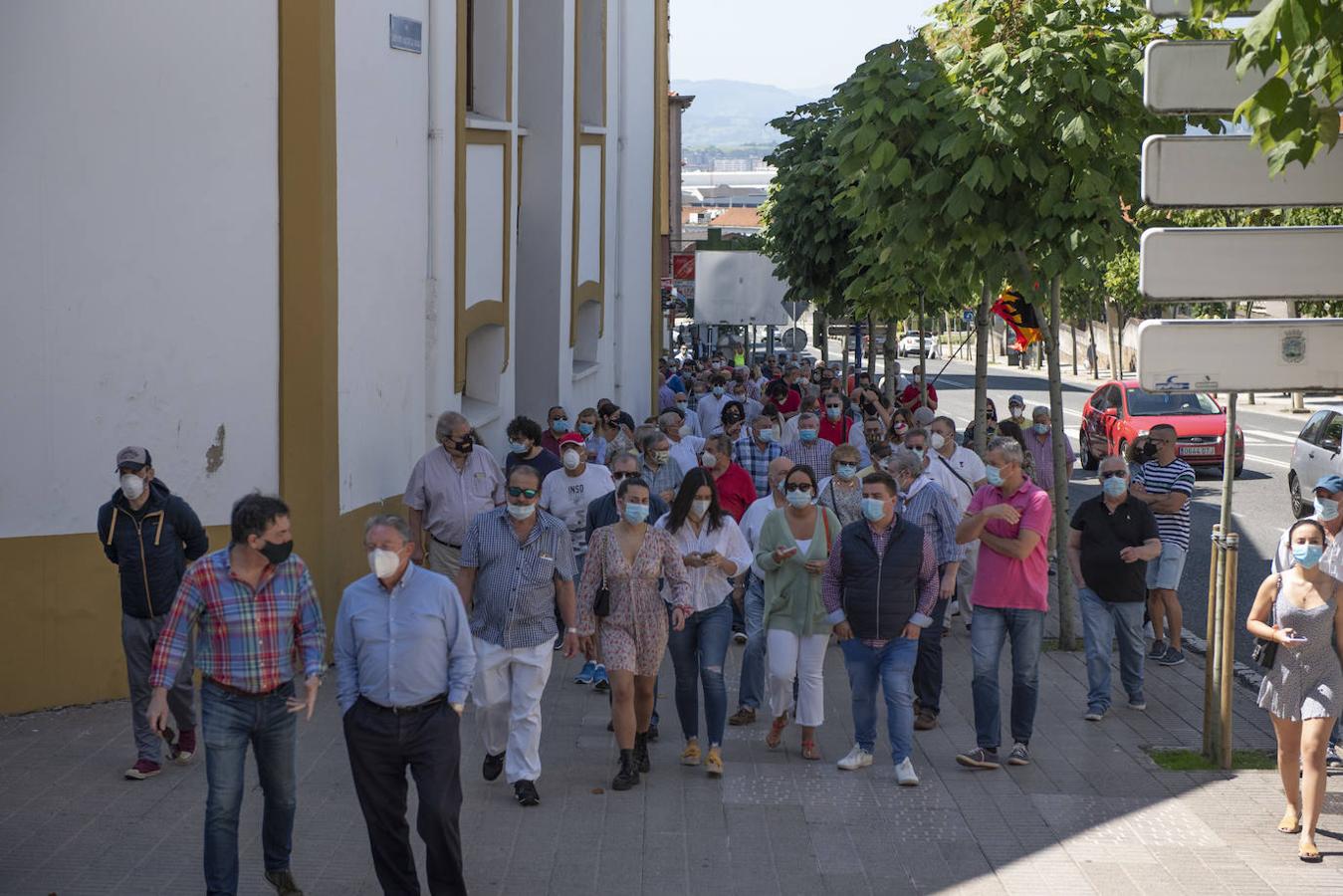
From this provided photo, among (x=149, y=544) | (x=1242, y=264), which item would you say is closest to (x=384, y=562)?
(x=149, y=544)

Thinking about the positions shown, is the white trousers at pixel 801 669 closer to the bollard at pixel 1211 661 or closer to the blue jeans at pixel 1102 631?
the blue jeans at pixel 1102 631

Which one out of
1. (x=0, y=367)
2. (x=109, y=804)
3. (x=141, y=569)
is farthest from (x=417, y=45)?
(x=109, y=804)

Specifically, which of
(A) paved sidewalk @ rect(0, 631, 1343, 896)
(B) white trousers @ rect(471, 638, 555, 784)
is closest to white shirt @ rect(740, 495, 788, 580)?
(A) paved sidewalk @ rect(0, 631, 1343, 896)

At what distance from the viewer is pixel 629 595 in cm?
925

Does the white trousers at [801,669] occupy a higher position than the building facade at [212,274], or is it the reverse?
the building facade at [212,274]

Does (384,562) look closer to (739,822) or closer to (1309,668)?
(739,822)

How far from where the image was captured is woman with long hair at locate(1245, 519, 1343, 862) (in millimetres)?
8359

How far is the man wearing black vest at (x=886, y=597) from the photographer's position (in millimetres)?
9523

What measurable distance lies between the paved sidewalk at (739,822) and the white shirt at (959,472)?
262cm

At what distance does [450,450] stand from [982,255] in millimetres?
4615

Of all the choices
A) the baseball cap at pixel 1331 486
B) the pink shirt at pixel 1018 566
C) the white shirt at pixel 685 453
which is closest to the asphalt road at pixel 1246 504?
the pink shirt at pixel 1018 566

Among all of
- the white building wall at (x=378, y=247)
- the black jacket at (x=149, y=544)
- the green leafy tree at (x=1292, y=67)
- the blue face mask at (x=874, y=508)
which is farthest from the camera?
the white building wall at (x=378, y=247)

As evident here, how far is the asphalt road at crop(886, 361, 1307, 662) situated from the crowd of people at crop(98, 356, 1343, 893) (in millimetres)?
4097

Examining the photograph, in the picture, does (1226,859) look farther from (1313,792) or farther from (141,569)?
(141,569)
